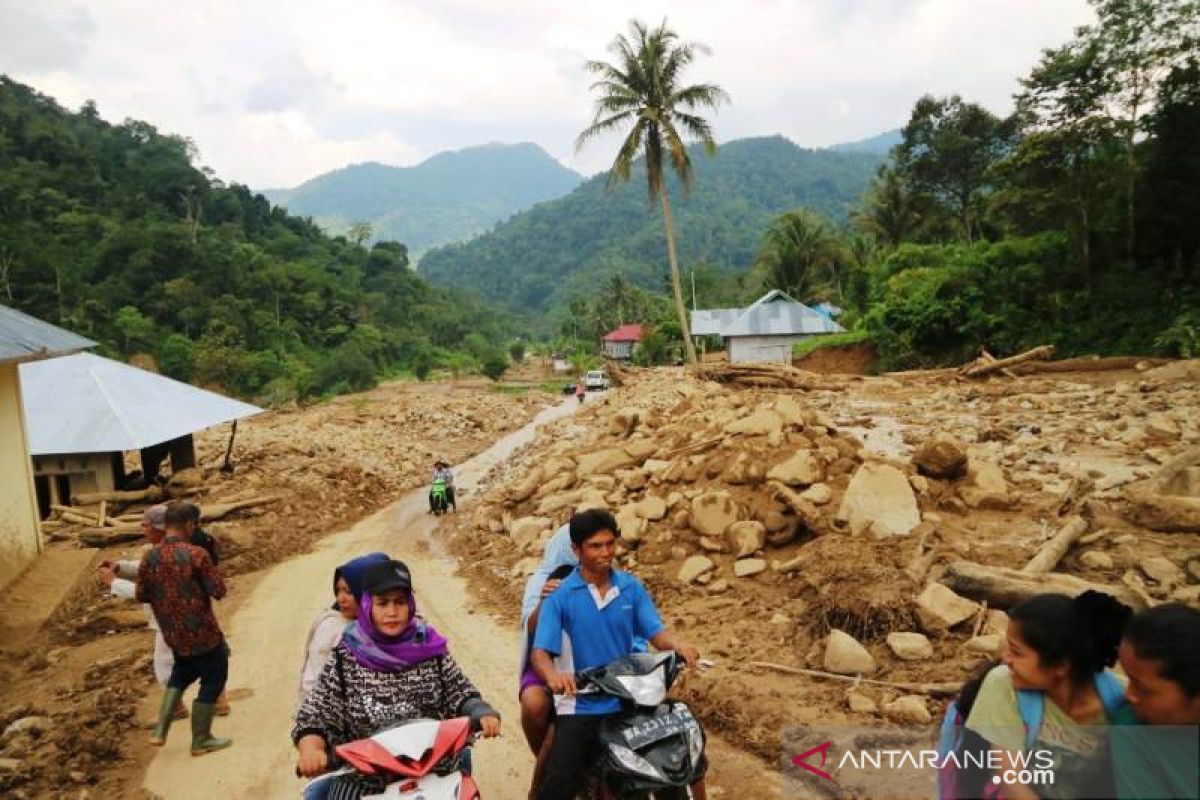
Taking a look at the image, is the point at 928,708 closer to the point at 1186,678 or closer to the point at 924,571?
the point at 924,571

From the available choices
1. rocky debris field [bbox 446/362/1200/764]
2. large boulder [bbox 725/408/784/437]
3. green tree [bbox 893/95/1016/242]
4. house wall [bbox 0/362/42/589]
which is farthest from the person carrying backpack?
green tree [bbox 893/95/1016/242]

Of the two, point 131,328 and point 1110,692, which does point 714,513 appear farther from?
point 131,328

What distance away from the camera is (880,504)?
6773 millimetres

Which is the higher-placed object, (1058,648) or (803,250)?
(803,250)

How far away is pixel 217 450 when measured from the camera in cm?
1970

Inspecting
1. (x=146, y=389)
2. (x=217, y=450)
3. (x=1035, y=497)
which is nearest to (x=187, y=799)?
(x=1035, y=497)

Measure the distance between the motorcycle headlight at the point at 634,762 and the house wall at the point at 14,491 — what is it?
893cm

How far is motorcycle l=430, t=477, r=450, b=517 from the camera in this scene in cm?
1495

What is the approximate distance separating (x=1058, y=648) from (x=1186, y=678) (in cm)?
29

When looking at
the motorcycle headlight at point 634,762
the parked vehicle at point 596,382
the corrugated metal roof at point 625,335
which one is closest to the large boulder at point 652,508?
the motorcycle headlight at point 634,762

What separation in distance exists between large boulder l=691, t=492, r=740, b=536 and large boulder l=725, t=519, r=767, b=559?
0.57ft

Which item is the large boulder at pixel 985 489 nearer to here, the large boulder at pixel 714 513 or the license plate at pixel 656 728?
the large boulder at pixel 714 513

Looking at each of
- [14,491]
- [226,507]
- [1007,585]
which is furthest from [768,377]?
[14,491]

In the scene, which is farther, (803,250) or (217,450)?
(803,250)
